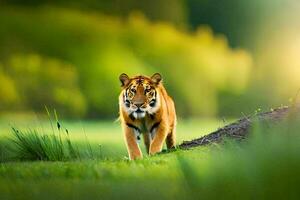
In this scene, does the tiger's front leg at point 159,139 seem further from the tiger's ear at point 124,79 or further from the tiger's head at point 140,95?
the tiger's ear at point 124,79

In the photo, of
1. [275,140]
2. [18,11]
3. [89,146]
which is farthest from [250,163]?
[18,11]

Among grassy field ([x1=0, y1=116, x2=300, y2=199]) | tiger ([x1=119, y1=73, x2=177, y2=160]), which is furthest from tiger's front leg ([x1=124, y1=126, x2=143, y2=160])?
grassy field ([x1=0, y1=116, x2=300, y2=199])

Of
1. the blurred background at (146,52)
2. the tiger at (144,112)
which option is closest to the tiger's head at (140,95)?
the tiger at (144,112)

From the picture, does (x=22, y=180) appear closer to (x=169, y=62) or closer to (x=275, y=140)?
(x=275, y=140)

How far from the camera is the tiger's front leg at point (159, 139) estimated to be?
3.93 meters

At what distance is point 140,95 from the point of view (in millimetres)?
3838

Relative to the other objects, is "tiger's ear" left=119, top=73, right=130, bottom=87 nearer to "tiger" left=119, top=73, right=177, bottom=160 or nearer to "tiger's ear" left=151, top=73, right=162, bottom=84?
"tiger" left=119, top=73, right=177, bottom=160

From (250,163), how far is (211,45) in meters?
1.67

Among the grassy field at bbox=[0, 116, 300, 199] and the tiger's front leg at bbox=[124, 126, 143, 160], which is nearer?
the grassy field at bbox=[0, 116, 300, 199]

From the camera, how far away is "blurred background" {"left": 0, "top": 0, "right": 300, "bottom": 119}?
12.8 feet

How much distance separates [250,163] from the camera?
2438mm

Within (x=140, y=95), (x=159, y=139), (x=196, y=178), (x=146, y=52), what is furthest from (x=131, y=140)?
(x=196, y=178)

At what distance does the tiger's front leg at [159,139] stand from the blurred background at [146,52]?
23cm

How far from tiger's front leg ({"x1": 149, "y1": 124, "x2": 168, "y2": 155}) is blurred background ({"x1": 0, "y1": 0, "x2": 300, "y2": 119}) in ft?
0.74
